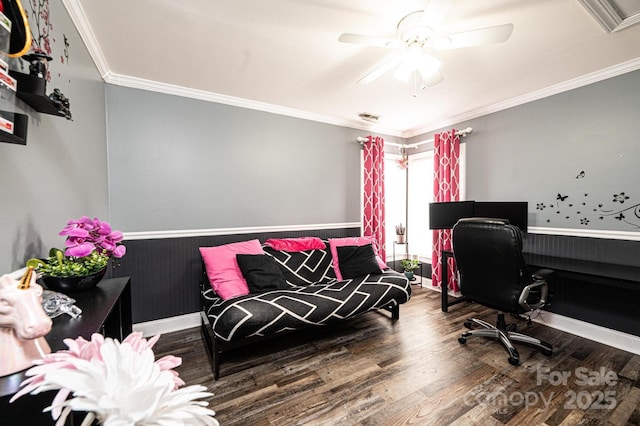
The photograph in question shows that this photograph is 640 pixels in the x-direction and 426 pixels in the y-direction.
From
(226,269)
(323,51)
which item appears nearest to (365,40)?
(323,51)

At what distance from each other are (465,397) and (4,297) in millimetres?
2348

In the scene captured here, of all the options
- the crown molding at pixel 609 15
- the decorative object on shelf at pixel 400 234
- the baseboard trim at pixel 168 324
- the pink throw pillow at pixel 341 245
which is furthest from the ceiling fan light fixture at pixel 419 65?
the baseboard trim at pixel 168 324

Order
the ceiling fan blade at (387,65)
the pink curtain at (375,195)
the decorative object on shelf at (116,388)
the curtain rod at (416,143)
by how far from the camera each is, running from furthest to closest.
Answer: the pink curtain at (375,195)
the curtain rod at (416,143)
the ceiling fan blade at (387,65)
the decorative object on shelf at (116,388)

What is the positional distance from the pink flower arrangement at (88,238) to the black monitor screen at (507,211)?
11.5 feet

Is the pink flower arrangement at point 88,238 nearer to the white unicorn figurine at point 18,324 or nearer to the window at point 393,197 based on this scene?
the white unicorn figurine at point 18,324

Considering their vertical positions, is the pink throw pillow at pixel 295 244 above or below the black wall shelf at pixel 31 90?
below

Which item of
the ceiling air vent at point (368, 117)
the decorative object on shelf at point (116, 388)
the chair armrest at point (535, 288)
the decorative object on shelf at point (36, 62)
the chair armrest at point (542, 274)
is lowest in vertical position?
the chair armrest at point (535, 288)

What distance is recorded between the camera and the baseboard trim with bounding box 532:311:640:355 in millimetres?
2311

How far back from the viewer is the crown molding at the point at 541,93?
2346 millimetres

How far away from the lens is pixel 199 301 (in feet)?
9.41

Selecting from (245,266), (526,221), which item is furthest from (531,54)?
(245,266)

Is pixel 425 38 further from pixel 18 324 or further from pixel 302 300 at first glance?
pixel 18 324

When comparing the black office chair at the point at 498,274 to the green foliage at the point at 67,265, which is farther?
the black office chair at the point at 498,274

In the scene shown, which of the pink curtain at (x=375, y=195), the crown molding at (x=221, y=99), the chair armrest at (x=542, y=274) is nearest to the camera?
the chair armrest at (x=542, y=274)
